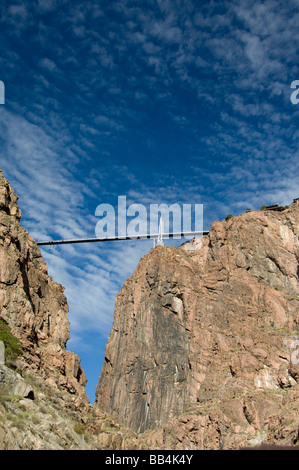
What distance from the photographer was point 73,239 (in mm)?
122438

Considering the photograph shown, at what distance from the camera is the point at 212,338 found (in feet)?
294

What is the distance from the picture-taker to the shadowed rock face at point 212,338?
7350cm

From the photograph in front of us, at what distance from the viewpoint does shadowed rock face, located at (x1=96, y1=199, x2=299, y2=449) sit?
7350cm

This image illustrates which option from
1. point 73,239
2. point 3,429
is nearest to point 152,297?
point 73,239

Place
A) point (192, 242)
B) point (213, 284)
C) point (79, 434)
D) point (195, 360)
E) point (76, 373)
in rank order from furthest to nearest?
point (192, 242), point (213, 284), point (195, 360), point (76, 373), point (79, 434)

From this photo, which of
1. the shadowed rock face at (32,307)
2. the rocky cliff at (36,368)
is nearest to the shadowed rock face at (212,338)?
the shadowed rock face at (32,307)

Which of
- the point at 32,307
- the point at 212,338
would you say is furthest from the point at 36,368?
the point at 212,338

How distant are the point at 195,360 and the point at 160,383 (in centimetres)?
784

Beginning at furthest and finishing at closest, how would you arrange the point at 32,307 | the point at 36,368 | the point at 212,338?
the point at 212,338 → the point at 32,307 → the point at 36,368

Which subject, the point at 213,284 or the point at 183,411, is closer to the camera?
the point at 183,411

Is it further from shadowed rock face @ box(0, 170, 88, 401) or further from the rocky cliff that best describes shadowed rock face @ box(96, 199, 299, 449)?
the rocky cliff

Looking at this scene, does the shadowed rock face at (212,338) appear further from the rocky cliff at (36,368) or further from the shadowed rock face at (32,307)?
the rocky cliff at (36,368)

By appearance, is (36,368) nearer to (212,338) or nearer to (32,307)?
(32,307)
